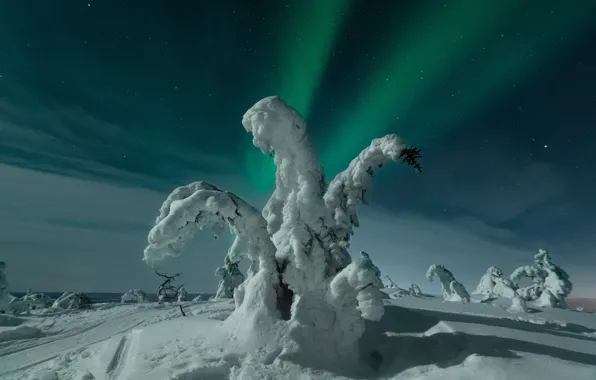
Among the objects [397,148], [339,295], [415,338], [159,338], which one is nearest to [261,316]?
[339,295]

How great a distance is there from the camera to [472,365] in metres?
8.27

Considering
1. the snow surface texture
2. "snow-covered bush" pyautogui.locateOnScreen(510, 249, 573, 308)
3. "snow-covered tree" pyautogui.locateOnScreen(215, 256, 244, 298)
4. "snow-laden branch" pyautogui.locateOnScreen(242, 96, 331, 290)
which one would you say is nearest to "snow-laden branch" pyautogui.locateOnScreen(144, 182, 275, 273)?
"snow-laden branch" pyautogui.locateOnScreen(242, 96, 331, 290)

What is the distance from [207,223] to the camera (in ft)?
36.1

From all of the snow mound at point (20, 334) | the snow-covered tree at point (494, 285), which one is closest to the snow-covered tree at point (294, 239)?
the snow mound at point (20, 334)

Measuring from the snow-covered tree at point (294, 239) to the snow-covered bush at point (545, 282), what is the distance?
2296 centimetres

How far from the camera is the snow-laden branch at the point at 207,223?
10.2 metres

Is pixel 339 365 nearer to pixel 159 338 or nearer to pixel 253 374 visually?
pixel 253 374

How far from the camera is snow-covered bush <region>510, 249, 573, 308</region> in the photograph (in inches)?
1029

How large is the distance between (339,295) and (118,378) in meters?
6.45

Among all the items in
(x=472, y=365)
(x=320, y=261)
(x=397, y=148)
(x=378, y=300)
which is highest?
(x=397, y=148)

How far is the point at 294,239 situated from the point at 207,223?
301cm

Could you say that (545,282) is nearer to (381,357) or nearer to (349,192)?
(381,357)

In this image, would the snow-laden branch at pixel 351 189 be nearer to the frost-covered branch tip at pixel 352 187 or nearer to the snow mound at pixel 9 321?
the frost-covered branch tip at pixel 352 187

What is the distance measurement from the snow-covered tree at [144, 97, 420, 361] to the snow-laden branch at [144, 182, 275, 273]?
3 cm
